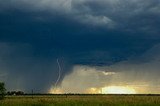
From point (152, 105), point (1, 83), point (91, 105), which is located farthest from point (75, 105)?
point (1, 83)

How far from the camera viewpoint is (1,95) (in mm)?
55062

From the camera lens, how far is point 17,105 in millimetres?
36906

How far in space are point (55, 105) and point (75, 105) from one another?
2488 mm

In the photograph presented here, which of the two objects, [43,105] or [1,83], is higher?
[1,83]

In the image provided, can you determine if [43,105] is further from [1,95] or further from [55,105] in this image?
[1,95]

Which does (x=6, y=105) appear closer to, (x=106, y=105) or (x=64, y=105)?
(x=64, y=105)

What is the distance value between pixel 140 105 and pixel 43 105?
11.1m

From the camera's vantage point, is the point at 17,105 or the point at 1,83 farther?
the point at 1,83

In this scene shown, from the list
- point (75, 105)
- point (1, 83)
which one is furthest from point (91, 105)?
point (1, 83)

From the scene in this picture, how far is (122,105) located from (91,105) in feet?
12.0

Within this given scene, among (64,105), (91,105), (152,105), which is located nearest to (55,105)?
(64,105)

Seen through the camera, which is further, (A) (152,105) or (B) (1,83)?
(B) (1,83)

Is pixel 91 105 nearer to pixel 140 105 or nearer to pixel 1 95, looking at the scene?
pixel 140 105

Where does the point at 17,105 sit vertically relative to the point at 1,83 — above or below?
below
